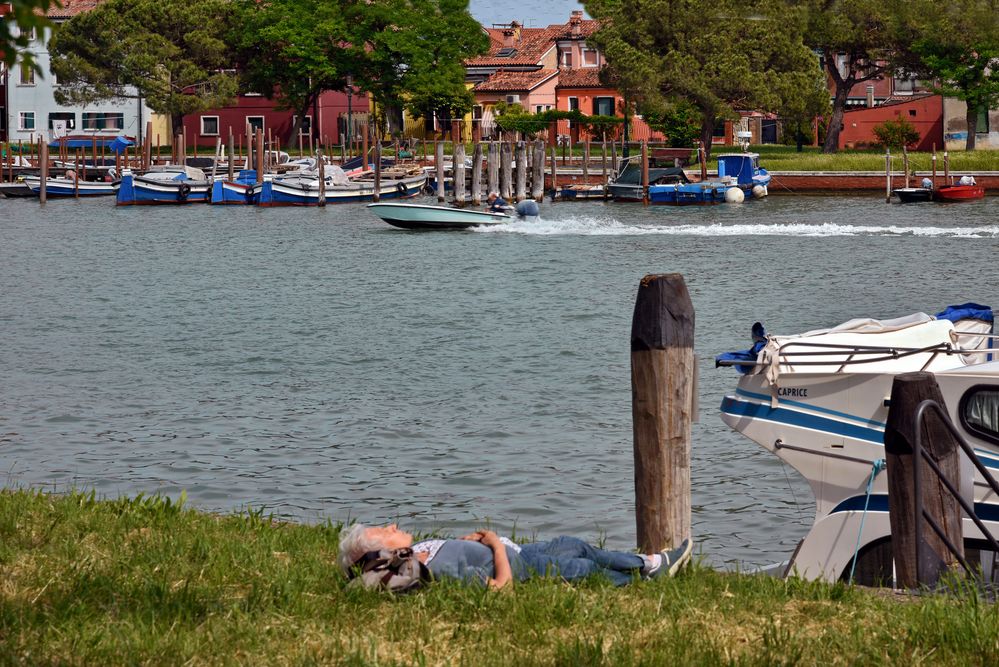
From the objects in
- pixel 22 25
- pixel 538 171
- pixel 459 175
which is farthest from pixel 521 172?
pixel 22 25

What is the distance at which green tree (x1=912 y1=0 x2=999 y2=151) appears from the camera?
76.6 m

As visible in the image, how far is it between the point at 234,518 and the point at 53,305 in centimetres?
2448


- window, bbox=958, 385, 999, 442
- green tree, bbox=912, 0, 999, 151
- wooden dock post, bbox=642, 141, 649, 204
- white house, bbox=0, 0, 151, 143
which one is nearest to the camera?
window, bbox=958, 385, 999, 442

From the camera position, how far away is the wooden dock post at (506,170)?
70188 millimetres

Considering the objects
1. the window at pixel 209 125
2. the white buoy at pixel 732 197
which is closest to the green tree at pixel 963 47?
the white buoy at pixel 732 197

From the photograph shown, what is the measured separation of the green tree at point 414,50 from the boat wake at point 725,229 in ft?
116

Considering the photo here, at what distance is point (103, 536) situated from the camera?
9477 millimetres

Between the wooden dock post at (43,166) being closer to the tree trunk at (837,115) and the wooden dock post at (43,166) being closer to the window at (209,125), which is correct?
the window at (209,125)

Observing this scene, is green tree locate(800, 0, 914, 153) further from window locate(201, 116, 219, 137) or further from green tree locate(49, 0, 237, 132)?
window locate(201, 116, 219, 137)

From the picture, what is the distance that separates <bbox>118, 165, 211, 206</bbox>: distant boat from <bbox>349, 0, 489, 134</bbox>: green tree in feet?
60.7

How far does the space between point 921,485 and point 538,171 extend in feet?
212

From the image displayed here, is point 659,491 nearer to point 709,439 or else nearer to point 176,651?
point 176,651

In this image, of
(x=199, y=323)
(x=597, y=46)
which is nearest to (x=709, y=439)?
(x=199, y=323)

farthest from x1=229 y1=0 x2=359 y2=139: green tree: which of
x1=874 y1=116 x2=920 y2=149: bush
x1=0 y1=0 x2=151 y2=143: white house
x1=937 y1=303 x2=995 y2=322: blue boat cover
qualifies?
x1=937 y1=303 x2=995 y2=322: blue boat cover
